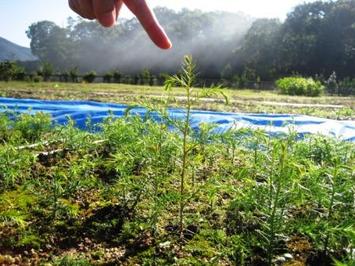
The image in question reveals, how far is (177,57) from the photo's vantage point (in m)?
53.8

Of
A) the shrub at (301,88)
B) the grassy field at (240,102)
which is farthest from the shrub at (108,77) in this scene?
the grassy field at (240,102)

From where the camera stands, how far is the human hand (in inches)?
41.2

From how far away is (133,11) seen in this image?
108cm

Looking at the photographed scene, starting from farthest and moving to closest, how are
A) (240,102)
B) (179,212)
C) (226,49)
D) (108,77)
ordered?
(226,49), (108,77), (240,102), (179,212)

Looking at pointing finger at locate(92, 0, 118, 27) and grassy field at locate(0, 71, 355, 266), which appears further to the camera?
grassy field at locate(0, 71, 355, 266)

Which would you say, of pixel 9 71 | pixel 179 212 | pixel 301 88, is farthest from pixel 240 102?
pixel 9 71

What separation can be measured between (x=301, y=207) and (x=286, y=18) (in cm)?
4247

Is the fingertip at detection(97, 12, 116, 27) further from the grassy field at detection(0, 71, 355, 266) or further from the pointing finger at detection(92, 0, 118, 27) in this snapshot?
the grassy field at detection(0, 71, 355, 266)

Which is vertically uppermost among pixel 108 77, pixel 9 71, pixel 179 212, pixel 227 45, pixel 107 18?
pixel 227 45

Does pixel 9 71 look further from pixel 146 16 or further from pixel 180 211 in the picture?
pixel 146 16

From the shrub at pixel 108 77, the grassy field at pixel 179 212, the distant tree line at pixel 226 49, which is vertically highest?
the distant tree line at pixel 226 49

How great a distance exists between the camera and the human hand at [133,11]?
41.2 inches

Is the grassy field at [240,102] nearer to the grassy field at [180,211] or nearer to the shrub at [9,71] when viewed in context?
the grassy field at [180,211]

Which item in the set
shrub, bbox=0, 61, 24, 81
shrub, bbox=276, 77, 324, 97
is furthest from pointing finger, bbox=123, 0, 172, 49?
shrub, bbox=0, 61, 24, 81
